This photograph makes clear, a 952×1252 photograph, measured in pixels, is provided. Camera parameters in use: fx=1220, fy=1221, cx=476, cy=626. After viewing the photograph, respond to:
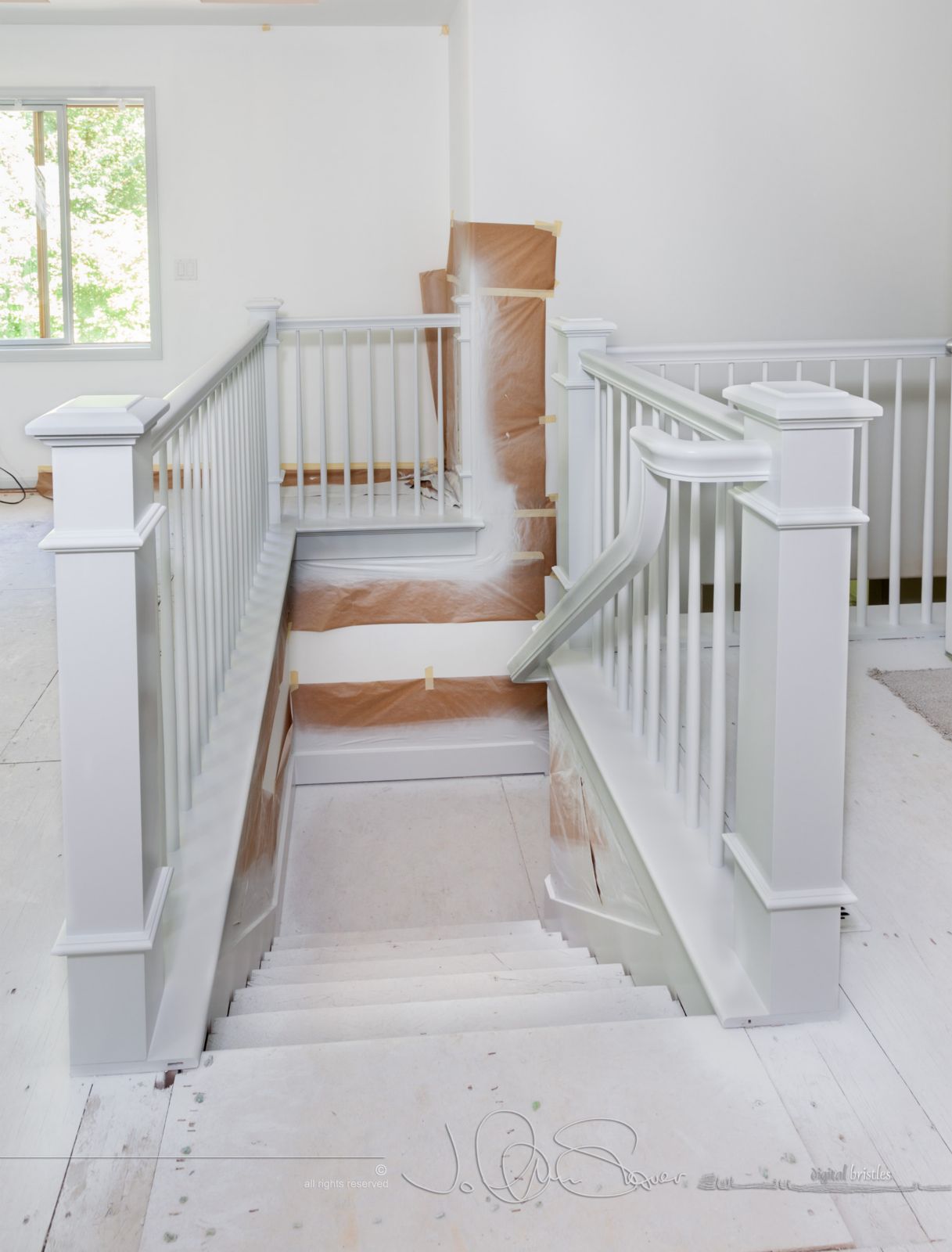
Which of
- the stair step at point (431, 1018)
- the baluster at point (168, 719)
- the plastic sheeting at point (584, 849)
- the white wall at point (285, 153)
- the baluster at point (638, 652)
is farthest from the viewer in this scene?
the white wall at point (285, 153)

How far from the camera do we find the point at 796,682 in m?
1.65

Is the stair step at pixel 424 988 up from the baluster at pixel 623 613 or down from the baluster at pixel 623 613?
down

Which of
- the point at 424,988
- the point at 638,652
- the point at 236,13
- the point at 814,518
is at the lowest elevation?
the point at 424,988

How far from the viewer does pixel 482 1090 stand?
1558mm

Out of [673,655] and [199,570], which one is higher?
[199,570]

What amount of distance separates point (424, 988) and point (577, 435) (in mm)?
1680

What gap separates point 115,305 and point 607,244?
2.72 meters

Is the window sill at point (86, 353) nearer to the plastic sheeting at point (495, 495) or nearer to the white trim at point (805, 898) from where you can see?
the plastic sheeting at point (495, 495)

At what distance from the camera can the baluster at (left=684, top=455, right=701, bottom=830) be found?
7.02 feet

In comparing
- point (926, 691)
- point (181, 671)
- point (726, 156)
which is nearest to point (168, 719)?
point (181, 671)

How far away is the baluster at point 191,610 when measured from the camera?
228 centimetres

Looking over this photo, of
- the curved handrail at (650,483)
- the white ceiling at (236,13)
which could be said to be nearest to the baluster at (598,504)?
the curved handrail at (650,483)

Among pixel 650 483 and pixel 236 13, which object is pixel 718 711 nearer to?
pixel 650 483

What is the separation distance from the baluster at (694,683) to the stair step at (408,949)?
0.90 metres
